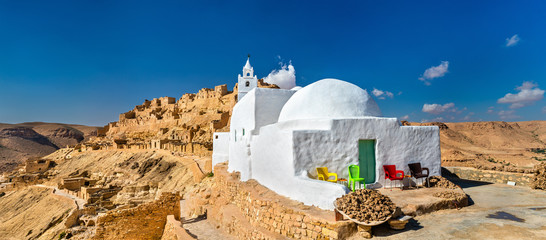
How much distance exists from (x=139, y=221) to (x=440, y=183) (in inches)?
387

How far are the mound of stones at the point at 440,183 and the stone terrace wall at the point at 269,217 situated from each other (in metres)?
4.13

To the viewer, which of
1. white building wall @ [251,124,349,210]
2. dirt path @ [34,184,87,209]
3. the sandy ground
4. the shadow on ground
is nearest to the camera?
the sandy ground

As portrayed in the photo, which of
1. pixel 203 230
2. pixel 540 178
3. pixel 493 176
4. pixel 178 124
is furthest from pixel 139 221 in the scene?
pixel 178 124

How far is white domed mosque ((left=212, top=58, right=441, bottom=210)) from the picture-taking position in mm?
6785

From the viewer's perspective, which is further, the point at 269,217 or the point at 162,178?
the point at 162,178

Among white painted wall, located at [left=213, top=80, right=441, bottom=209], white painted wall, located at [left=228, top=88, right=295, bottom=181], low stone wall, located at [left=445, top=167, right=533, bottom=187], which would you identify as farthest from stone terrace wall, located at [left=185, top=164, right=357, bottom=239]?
low stone wall, located at [left=445, top=167, right=533, bottom=187]

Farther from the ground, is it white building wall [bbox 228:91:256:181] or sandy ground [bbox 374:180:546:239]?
white building wall [bbox 228:91:256:181]

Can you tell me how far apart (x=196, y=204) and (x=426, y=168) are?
983cm

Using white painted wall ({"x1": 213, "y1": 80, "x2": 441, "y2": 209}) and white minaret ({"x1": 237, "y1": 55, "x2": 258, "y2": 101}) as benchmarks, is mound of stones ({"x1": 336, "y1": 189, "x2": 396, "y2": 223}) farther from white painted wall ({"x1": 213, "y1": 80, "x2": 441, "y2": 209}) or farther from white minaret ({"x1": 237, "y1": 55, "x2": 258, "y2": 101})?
white minaret ({"x1": 237, "y1": 55, "x2": 258, "y2": 101})

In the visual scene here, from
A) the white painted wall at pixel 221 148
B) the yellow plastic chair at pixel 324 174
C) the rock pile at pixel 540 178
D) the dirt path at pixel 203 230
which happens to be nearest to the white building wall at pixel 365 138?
the yellow plastic chair at pixel 324 174

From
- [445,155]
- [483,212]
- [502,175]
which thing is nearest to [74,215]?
[483,212]

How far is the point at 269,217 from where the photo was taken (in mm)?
6133

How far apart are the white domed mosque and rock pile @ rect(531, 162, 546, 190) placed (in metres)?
2.80

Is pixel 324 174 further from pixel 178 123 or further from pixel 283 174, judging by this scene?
pixel 178 123
